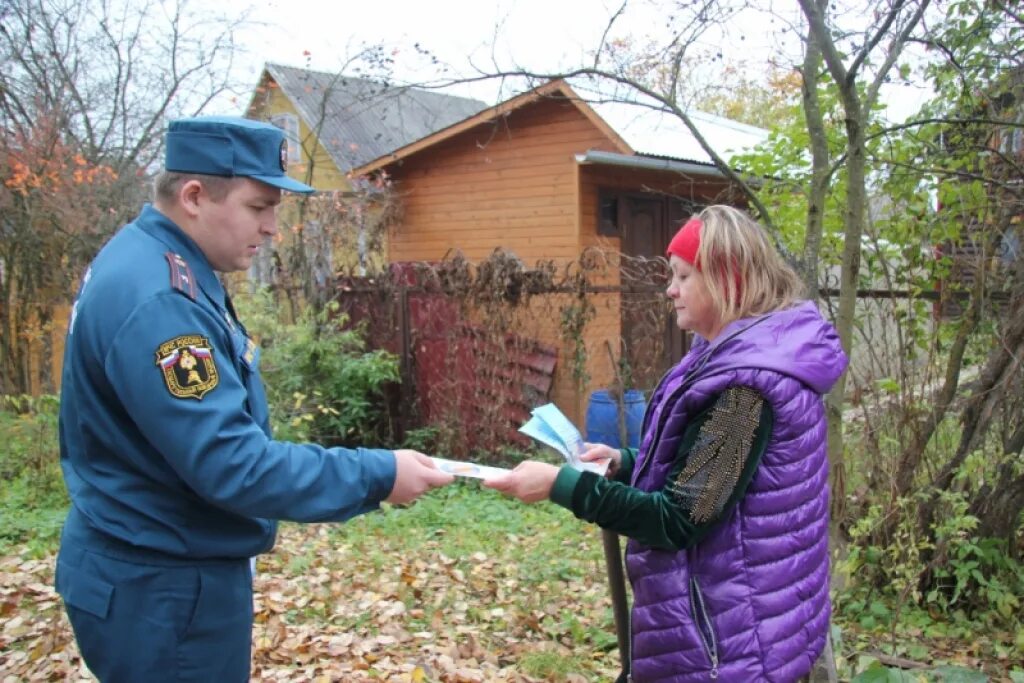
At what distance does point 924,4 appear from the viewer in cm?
351

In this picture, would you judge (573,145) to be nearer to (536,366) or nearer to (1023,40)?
(536,366)

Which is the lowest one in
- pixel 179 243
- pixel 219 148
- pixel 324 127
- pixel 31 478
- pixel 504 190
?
pixel 31 478

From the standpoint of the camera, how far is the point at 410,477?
2.05 m

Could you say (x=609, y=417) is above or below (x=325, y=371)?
below

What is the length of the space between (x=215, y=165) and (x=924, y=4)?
3.10m

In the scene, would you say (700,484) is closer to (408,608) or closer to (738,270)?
(738,270)

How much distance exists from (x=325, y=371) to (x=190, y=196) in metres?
7.70

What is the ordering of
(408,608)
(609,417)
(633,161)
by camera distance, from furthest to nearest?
(633,161) → (609,417) → (408,608)

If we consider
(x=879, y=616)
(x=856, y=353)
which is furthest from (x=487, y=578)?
(x=856, y=353)

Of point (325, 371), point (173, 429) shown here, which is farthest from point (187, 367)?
point (325, 371)

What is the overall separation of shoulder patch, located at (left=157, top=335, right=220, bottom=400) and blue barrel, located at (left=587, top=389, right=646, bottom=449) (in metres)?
7.23

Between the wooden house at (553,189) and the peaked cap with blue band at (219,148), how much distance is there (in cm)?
747

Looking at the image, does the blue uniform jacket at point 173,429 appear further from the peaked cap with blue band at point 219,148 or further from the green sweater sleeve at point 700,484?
the green sweater sleeve at point 700,484

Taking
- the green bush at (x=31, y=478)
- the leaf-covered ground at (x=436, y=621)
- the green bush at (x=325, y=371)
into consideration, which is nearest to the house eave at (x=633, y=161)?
the green bush at (x=325, y=371)
